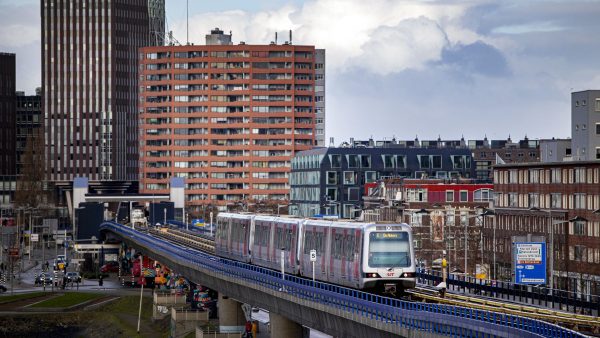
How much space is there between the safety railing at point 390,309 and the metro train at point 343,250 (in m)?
1.21

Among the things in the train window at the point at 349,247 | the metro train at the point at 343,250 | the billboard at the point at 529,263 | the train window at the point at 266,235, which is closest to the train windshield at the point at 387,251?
the metro train at the point at 343,250

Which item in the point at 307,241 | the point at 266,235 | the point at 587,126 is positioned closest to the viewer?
the point at 307,241

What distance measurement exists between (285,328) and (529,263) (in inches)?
698

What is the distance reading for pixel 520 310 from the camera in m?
66.3

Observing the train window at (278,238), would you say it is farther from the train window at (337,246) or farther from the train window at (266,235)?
the train window at (337,246)

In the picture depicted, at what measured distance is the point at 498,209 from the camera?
154 meters

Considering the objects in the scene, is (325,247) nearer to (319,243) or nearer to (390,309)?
(319,243)

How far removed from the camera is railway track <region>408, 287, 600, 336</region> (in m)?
58.5

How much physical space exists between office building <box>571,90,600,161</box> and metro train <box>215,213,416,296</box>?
78.0m

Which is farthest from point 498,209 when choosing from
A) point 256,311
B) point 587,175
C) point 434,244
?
point 256,311

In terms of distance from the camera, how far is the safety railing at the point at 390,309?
52.6m

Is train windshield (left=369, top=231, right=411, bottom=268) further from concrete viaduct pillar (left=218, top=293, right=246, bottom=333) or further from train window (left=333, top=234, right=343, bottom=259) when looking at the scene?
concrete viaduct pillar (left=218, top=293, right=246, bottom=333)

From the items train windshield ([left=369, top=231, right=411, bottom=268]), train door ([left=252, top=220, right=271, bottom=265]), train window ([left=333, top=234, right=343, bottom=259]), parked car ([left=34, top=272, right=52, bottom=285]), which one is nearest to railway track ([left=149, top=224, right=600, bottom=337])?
train windshield ([left=369, top=231, right=411, bottom=268])

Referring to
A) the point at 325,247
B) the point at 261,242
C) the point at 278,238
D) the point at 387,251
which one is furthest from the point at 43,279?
the point at 387,251
